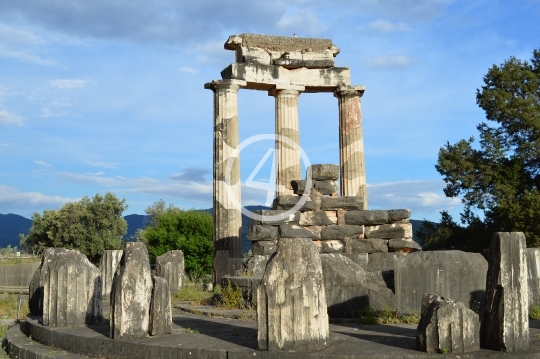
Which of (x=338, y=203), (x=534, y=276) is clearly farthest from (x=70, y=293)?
(x=338, y=203)

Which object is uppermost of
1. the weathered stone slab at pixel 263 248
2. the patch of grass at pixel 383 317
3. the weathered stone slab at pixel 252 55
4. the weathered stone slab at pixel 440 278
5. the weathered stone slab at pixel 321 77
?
the weathered stone slab at pixel 252 55

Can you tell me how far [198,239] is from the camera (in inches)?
1663

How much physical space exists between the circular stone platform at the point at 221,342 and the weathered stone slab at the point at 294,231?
5069 millimetres

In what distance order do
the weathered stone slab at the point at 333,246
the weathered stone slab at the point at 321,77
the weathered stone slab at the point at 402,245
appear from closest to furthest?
the weathered stone slab at the point at 402,245, the weathered stone slab at the point at 333,246, the weathered stone slab at the point at 321,77

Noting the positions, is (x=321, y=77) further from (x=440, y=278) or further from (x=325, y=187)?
(x=440, y=278)

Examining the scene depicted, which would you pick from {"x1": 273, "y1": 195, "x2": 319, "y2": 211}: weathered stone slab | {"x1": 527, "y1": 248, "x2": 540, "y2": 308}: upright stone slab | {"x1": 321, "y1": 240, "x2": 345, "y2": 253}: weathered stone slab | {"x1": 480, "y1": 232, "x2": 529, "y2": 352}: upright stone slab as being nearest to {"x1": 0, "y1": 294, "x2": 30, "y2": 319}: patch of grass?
{"x1": 273, "y1": 195, "x2": 319, "y2": 211}: weathered stone slab

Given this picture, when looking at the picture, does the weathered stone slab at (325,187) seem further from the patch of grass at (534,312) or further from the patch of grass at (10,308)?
the patch of grass at (10,308)

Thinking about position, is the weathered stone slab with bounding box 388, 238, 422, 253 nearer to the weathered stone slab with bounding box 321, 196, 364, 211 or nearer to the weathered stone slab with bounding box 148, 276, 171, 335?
the weathered stone slab with bounding box 321, 196, 364, 211

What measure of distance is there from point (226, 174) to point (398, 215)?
260 inches

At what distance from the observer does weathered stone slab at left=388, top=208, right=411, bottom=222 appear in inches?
634

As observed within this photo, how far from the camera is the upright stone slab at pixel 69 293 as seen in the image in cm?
1043

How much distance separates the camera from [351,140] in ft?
72.7

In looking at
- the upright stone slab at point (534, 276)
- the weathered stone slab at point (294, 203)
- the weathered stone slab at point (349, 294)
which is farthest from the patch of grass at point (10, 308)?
the upright stone slab at point (534, 276)

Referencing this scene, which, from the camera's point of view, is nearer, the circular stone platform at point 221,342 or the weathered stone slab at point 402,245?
the circular stone platform at point 221,342
